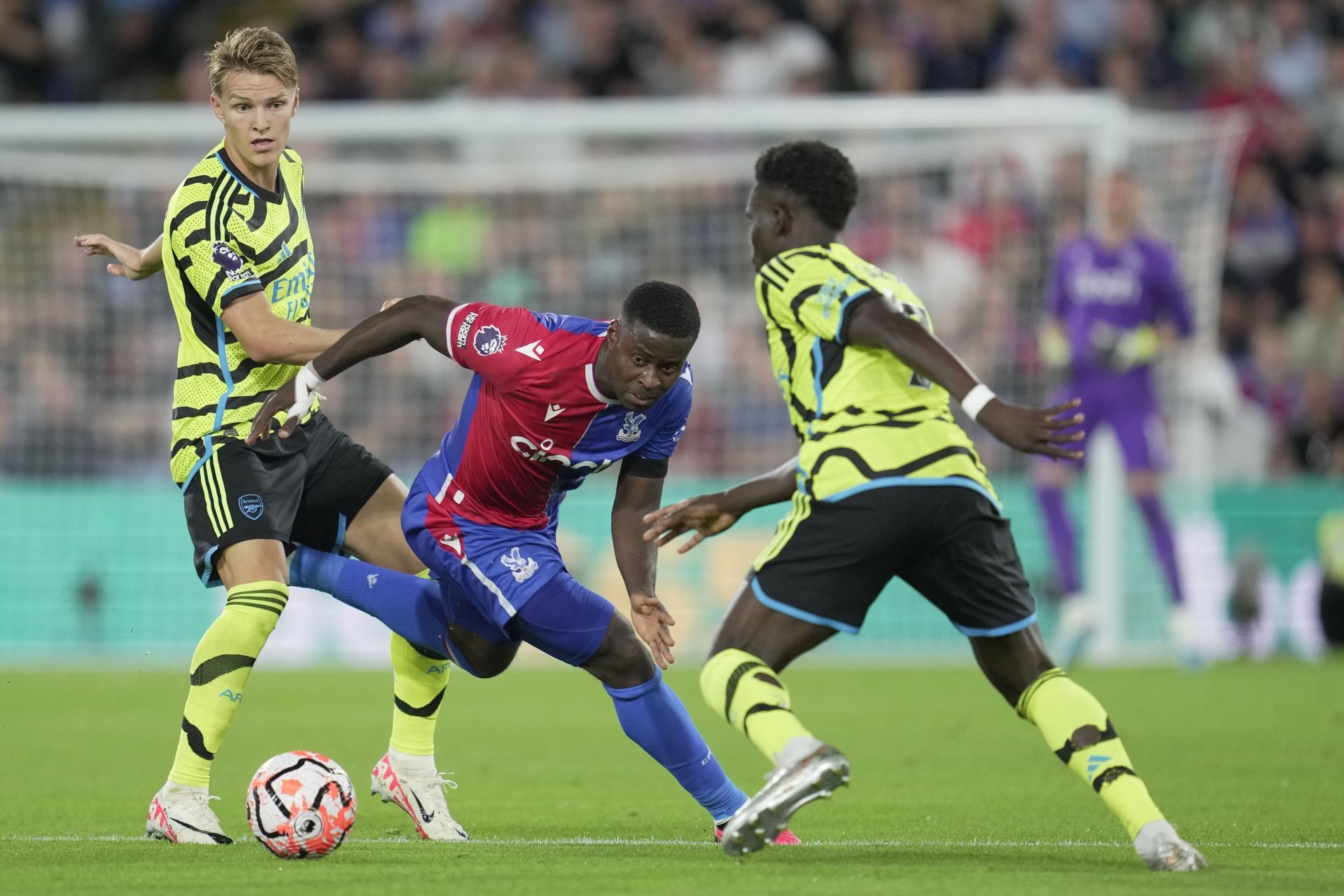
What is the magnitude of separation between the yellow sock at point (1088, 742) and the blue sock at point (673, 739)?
3.29 ft

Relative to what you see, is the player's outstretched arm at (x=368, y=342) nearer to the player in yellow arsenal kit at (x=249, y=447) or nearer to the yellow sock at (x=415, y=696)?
the player in yellow arsenal kit at (x=249, y=447)

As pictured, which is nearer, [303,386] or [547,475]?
[303,386]

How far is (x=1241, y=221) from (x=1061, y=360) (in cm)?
520

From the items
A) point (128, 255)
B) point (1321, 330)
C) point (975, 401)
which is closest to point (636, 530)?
point (975, 401)

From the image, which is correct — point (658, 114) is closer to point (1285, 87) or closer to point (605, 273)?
point (605, 273)

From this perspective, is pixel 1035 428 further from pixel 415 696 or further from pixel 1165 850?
pixel 415 696

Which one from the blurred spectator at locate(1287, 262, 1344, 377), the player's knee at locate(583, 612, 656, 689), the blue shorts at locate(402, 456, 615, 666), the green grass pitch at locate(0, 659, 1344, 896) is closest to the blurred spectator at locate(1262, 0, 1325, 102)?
the blurred spectator at locate(1287, 262, 1344, 377)

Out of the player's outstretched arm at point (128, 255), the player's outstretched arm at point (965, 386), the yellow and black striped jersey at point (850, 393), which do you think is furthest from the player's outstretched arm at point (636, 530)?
the player's outstretched arm at point (128, 255)

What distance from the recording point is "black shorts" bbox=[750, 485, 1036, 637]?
15.7ft

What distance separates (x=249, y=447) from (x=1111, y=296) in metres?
7.12

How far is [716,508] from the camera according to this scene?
494 cm

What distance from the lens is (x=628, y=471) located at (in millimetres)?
5637

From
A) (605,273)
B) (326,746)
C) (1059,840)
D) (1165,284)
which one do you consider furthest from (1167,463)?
(1059,840)

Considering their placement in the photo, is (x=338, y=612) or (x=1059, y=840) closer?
(x=1059, y=840)
